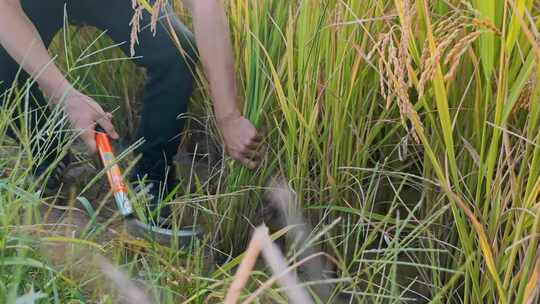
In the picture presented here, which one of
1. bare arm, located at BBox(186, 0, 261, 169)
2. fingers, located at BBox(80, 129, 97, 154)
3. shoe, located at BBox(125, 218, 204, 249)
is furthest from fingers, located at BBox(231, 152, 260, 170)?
fingers, located at BBox(80, 129, 97, 154)

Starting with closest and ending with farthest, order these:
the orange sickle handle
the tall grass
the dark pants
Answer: the tall grass → the orange sickle handle → the dark pants

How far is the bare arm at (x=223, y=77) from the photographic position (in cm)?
132

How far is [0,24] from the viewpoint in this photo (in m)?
1.37

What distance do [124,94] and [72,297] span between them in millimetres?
1008

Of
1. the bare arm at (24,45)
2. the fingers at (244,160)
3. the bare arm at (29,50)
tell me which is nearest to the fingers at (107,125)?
the bare arm at (29,50)

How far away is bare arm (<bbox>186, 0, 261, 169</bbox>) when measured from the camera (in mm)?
1323

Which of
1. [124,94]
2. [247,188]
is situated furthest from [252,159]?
[124,94]

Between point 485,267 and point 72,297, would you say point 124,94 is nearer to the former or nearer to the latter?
point 72,297

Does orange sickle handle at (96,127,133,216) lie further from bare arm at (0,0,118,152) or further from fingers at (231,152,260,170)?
fingers at (231,152,260,170)

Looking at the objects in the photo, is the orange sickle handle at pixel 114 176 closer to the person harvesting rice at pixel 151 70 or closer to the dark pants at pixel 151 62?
the person harvesting rice at pixel 151 70

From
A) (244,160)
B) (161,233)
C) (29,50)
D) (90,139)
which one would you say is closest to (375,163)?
(244,160)

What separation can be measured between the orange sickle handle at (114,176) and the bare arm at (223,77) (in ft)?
0.72

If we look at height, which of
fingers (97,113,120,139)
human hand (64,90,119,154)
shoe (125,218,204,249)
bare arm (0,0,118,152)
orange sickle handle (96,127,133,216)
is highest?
bare arm (0,0,118,152)

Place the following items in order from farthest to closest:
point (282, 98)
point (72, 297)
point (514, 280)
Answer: point (282, 98) → point (72, 297) → point (514, 280)
